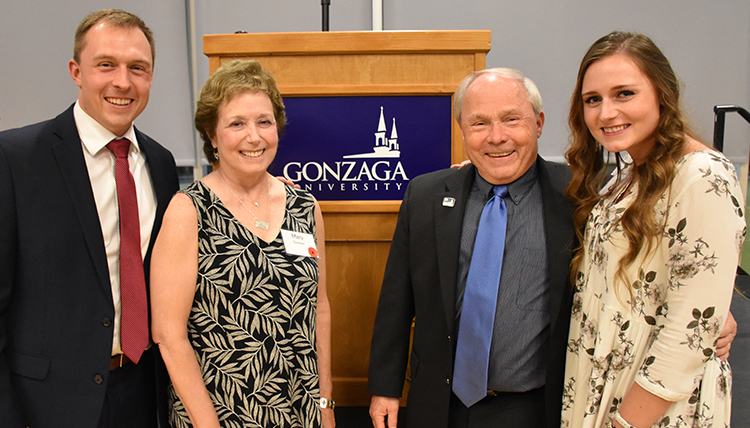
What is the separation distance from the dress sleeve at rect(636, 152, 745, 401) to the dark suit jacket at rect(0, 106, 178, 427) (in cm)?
143

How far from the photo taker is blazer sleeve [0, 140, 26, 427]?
4.29 feet

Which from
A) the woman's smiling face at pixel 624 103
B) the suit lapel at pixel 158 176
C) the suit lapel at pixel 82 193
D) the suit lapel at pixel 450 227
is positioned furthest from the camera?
the suit lapel at pixel 158 176

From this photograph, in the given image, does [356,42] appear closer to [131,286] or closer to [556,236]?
[556,236]

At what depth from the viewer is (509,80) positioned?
153 cm

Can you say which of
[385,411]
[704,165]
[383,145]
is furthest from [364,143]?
[704,165]

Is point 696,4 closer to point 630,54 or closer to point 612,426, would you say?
point 630,54

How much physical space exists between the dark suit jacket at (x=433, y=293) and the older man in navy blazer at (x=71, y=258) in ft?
2.42

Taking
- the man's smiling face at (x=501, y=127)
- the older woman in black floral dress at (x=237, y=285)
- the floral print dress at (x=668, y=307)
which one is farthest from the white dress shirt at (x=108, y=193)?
the floral print dress at (x=668, y=307)

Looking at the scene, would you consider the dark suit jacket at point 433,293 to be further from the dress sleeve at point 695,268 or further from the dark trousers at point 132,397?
the dark trousers at point 132,397

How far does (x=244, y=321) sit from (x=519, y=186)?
91cm

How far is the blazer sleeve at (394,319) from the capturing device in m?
1.62

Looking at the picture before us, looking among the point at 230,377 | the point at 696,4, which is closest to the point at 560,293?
the point at 230,377

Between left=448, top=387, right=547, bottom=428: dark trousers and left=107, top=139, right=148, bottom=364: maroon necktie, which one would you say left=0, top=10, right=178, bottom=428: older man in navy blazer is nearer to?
left=107, top=139, right=148, bottom=364: maroon necktie

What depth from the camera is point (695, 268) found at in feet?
3.75
